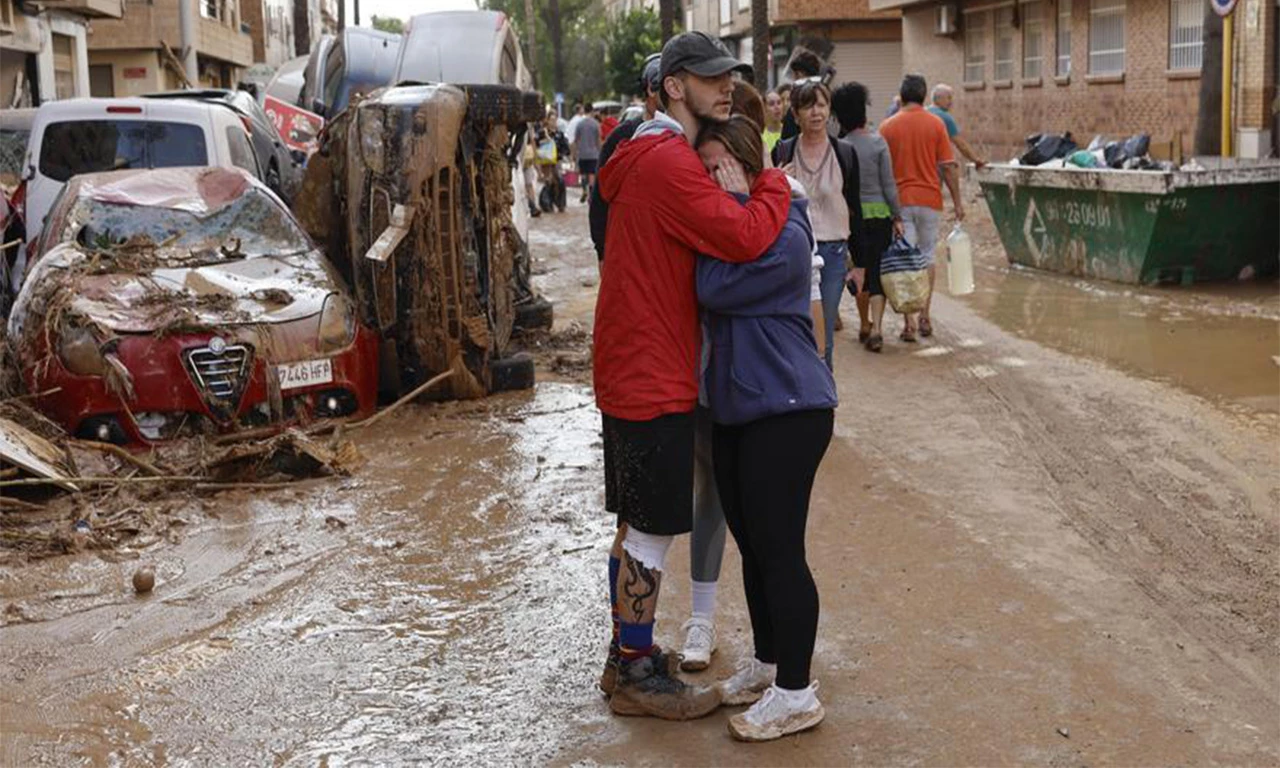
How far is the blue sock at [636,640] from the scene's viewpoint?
4711 mm

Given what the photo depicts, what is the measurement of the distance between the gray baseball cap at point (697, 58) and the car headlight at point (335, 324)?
15.9 ft

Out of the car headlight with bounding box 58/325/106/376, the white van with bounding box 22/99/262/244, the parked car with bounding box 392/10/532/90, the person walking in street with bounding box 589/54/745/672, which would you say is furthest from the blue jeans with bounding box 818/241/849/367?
the parked car with bounding box 392/10/532/90

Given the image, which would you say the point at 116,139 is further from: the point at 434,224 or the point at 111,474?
the point at 111,474

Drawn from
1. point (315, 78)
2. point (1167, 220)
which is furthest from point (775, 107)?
point (315, 78)

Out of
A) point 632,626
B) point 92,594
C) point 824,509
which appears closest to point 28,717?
point 92,594

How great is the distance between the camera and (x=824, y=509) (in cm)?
713

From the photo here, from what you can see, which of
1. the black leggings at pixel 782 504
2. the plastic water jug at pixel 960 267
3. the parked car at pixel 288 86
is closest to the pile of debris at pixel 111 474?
the black leggings at pixel 782 504

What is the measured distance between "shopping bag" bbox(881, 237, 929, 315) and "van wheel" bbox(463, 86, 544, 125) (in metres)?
2.63

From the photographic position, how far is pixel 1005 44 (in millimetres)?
31547

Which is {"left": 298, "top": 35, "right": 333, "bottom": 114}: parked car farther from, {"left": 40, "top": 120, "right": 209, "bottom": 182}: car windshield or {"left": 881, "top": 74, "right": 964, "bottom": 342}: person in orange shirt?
{"left": 881, "top": 74, "right": 964, "bottom": 342}: person in orange shirt

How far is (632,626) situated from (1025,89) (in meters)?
26.9

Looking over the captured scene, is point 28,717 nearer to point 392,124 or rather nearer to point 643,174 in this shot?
point 643,174

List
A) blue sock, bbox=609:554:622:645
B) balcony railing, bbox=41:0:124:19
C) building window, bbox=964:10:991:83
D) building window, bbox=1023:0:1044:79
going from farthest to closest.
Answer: building window, bbox=964:10:991:83 → balcony railing, bbox=41:0:124:19 → building window, bbox=1023:0:1044:79 → blue sock, bbox=609:554:622:645

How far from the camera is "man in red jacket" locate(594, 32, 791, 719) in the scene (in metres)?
4.29
